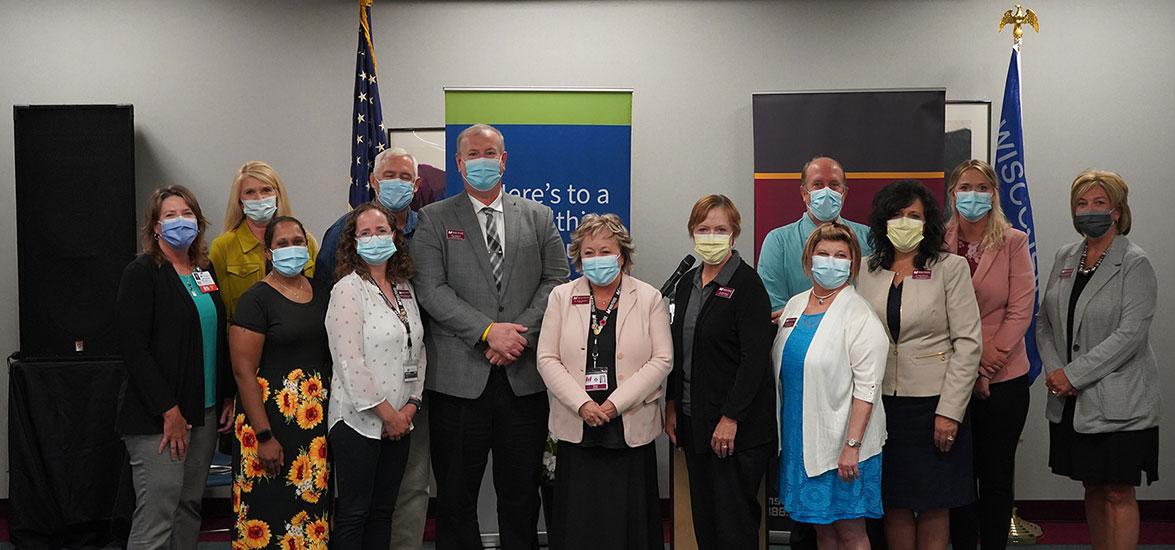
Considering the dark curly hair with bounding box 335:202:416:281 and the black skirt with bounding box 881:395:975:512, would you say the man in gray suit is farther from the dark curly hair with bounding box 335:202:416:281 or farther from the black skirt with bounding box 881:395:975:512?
the black skirt with bounding box 881:395:975:512

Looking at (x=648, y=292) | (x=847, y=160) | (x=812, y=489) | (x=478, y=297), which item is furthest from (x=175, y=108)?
(x=812, y=489)

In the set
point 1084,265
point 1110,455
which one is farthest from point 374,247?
point 1110,455

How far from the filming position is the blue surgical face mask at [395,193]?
3.60m

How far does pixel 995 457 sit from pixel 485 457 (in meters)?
1.97

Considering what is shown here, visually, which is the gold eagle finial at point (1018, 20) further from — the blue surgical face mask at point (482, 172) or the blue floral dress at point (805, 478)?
the blue surgical face mask at point (482, 172)

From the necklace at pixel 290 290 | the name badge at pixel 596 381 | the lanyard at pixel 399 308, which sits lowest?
the name badge at pixel 596 381

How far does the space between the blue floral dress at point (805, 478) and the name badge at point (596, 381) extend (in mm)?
650

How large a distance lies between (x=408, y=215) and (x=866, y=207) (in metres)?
2.38

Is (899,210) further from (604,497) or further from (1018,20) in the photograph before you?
(1018,20)

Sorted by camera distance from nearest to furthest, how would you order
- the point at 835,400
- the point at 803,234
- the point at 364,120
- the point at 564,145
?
the point at 835,400 < the point at 803,234 < the point at 564,145 < the point at 364,120

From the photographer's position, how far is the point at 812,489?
10.7 ft

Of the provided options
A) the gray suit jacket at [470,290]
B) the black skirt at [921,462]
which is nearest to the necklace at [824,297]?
the black skirt at [921,462]

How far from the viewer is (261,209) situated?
3658 mm

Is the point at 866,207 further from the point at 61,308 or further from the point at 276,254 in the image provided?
the point at 61,308
